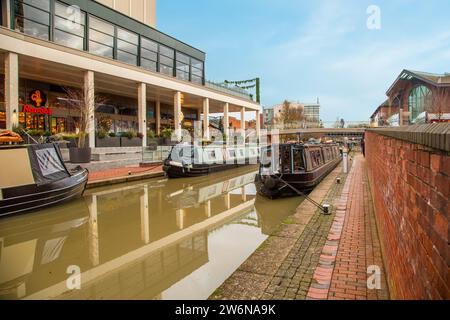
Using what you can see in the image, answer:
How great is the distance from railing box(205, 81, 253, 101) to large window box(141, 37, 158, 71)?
5.90 m

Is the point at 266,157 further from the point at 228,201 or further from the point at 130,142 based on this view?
the point at 130,142

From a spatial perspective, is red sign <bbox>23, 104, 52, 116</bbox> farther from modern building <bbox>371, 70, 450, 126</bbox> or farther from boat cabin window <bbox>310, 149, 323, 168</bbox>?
modern building <bbox>371, 70, 450, 126</bbox>

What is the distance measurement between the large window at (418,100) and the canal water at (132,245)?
27.1 metres

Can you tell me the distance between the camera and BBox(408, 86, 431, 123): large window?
2965 cm

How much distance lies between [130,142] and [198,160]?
4.87 meters

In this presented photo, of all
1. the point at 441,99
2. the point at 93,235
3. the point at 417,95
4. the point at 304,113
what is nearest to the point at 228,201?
the point at 93,235

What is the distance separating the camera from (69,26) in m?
16.2

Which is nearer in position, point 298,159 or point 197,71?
point 298,159

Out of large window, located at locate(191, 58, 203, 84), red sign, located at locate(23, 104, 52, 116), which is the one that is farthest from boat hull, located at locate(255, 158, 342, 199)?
large window, located at locate(191, 58, 203, 84)

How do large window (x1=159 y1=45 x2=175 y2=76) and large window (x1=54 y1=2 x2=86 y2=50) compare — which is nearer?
large window (x1=54 y1=2 x2=86 y2=50)

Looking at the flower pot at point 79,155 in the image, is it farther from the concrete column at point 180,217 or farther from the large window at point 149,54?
the large window at point 149,54

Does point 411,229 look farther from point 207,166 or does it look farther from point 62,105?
point 62,105

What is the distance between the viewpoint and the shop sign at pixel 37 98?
17984 millimetres

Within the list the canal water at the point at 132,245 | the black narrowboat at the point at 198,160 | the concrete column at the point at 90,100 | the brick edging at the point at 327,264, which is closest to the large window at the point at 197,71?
the black narrowboat at the point at 198,160
